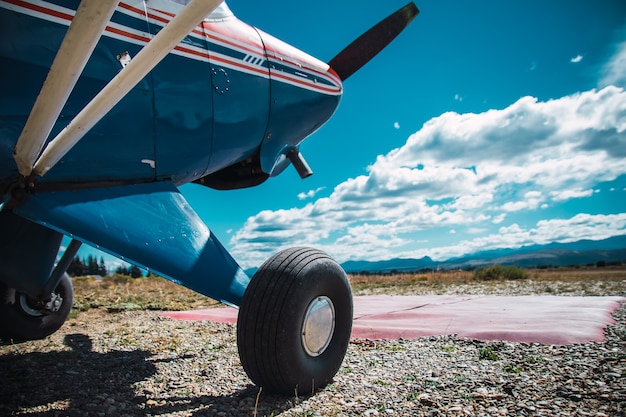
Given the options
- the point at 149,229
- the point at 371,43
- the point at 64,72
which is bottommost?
the point at 149,229

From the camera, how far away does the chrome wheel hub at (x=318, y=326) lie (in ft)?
7.84

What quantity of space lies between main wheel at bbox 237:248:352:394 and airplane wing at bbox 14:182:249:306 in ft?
1.27

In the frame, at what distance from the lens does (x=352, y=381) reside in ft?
8.92

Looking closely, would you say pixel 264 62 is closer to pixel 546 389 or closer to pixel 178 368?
pixel 178 368

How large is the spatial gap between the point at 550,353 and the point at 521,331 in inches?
30.1

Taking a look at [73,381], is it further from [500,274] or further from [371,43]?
[500,274]

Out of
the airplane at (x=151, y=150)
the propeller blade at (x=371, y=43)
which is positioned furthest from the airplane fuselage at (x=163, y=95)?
the propeller blade at (x=371, y=43)

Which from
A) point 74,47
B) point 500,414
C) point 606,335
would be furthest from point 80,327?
point 606,335

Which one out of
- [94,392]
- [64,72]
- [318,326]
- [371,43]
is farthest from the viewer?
[371,43]

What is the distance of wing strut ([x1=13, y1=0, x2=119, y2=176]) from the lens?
1.36 meters

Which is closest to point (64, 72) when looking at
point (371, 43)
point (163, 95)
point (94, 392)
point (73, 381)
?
point (163, 95)

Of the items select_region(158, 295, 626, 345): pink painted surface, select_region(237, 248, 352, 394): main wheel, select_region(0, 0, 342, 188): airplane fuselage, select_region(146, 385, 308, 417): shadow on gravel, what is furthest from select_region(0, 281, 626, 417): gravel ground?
select_region(0, 0, 342, 188): airplane fuselage

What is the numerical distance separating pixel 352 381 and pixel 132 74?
7.83 feet

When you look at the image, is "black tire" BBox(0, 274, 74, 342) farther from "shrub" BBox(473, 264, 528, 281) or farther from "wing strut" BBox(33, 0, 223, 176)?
"shrub" BBox(473, 264, 528, 281)
